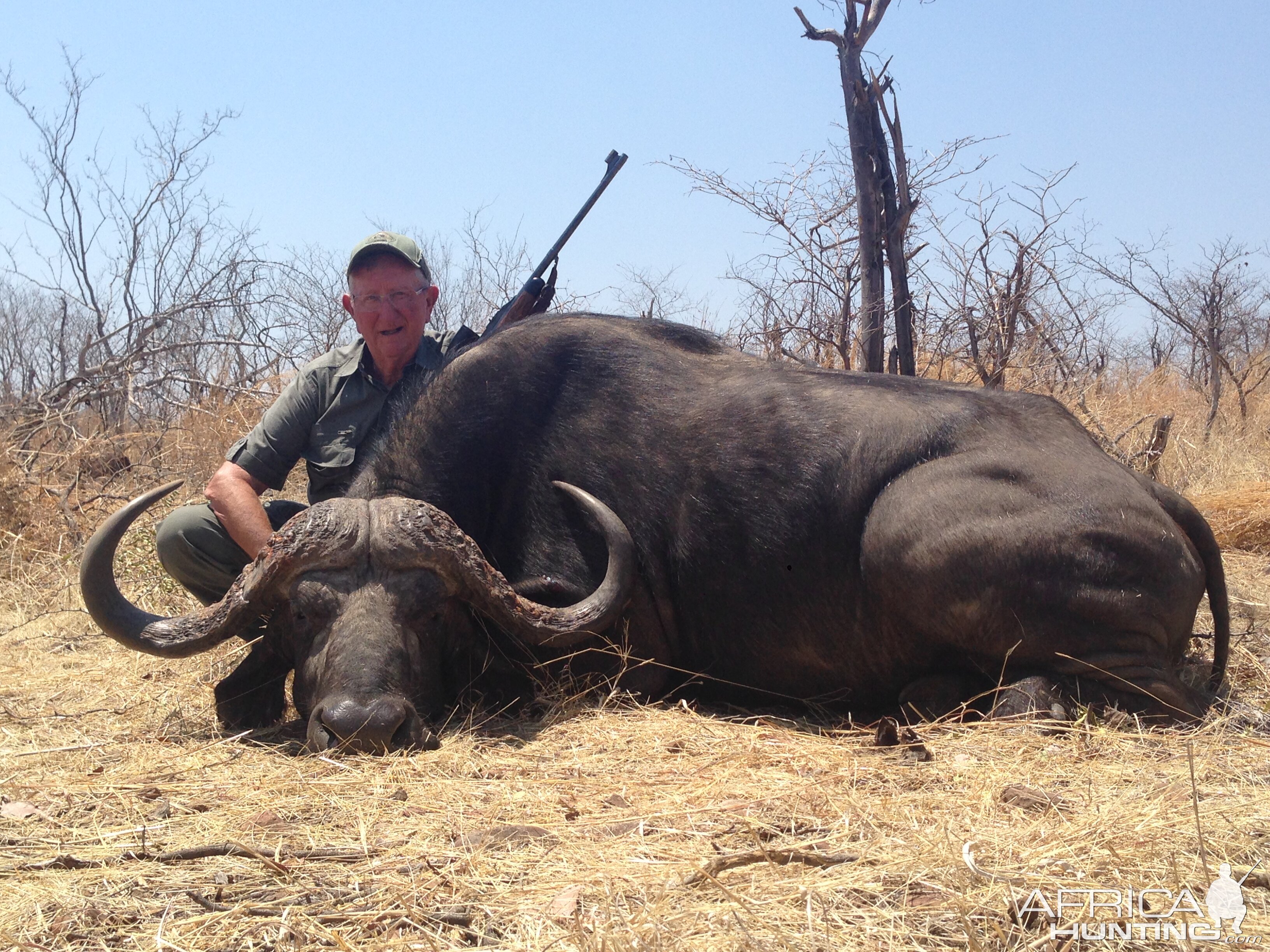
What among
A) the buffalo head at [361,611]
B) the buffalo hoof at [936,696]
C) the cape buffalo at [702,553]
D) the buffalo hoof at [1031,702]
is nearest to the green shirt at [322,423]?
the cape buffalo at [702,553]

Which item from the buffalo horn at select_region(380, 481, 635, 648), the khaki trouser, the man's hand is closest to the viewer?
the buffalo horn at select_region(380, 481, 635, 648)

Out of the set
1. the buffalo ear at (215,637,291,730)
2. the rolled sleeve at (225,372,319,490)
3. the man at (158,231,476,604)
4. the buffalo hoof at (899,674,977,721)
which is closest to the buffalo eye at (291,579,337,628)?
the buffalo ear at (215,637,291,730)

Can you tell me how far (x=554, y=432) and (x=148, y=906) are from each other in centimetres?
267

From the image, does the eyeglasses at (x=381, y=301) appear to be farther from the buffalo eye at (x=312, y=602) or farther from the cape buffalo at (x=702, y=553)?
the buffalo eye at (x=312, y=602)

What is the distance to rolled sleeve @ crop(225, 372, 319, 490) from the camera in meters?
4.87

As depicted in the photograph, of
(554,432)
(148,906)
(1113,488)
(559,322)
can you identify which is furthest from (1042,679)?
(148,906)

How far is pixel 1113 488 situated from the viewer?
12.9ft

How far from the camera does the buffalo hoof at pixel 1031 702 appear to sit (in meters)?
3.69

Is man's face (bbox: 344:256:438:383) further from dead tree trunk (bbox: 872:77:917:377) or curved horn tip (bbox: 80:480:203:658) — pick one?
dead tree trunk (bbox: 872:77:917:377)

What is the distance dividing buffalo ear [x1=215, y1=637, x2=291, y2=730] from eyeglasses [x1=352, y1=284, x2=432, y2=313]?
1.68 meters

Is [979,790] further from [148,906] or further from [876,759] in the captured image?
[148,906]

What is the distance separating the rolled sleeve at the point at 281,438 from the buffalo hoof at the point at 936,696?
9.54 ft

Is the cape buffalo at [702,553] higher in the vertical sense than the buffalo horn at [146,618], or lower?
higher

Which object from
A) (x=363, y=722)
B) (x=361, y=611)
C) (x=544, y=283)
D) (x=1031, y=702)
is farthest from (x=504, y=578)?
(x=544, y=283)
